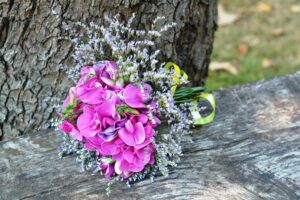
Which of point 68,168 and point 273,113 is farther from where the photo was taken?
point 273,113

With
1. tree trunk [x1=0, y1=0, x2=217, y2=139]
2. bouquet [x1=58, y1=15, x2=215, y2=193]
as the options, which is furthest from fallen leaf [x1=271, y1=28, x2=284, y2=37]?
bouquet [x1=58, y1=15, x2=215, y2=193]

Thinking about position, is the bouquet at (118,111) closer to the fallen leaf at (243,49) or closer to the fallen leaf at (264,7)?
the fallen leaf at (243,49)

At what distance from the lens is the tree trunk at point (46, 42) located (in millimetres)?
1634

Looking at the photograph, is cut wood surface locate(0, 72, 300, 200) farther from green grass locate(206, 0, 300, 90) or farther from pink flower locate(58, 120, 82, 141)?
green grass locate(206, 0, 300, 90)

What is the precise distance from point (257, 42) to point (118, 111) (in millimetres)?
2452

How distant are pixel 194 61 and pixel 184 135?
0.45 metres

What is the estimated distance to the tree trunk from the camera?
1634 mm

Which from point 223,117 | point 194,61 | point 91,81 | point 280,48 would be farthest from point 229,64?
point 91,81

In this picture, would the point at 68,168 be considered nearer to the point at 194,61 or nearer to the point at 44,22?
the point at 44,22

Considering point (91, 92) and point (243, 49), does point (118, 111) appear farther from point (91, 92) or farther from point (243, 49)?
point (243, 49)

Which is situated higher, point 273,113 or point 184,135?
point 273,113

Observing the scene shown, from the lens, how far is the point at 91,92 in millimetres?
1447

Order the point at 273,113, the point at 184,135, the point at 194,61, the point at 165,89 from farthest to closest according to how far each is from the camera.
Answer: the point at 194,61, the point at 273,113, the point at 184,135, the point at 165,89

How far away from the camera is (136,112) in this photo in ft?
4.75
